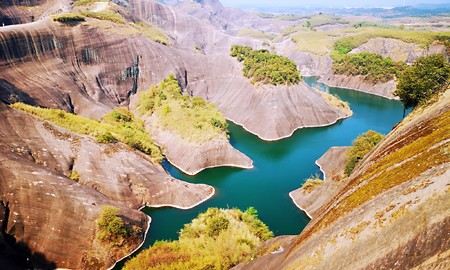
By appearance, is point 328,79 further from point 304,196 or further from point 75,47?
point 304,196

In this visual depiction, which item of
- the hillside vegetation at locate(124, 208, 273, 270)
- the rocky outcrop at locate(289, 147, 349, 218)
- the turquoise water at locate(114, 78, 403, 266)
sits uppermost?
the hillside vegetation at locate(124, 208, 273, 270)

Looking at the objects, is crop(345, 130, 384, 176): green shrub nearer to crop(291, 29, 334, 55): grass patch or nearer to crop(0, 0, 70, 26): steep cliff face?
crop(0, 0, 70, 26): steep cliff face

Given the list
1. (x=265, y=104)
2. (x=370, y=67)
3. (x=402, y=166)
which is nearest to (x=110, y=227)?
(x=402, y=166)

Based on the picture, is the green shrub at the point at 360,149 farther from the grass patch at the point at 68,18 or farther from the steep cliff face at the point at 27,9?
the steep cliff face at the point at 27,9

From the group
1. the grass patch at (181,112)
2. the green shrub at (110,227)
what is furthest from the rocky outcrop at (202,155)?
the green shrub at (110,227)

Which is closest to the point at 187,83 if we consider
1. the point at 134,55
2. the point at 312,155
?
the point at 134,55

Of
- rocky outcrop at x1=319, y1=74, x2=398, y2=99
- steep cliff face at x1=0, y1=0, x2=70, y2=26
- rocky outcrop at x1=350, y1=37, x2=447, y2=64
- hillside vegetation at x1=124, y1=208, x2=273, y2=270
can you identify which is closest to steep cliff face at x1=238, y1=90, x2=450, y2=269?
hillside vegetation at x1=124, y1=208, x2=273, y2=270

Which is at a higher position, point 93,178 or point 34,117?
point 34,117
